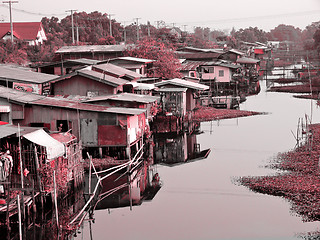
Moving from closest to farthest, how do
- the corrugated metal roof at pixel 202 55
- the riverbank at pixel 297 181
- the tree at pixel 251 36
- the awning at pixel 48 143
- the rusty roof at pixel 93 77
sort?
1. the awning at pixel 48 143
2. the riverbank at pixel 297 181
3. the rusty roof at pixel 93 77
4. the corrugated metal roof at pixel 202 55
5. the tree at pixel 251 36

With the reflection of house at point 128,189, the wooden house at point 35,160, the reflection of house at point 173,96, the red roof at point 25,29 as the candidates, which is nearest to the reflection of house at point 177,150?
the reflection of house at point 173,96

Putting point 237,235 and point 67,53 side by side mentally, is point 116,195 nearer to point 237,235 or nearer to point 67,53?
point 237,235

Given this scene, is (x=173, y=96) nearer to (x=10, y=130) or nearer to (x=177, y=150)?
(x=177, y=150)

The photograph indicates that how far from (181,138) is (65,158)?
1514 cm

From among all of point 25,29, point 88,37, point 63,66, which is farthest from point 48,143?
point 88,37

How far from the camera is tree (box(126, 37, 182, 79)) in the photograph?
44406 millimetres

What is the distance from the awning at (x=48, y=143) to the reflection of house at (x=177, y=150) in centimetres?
946

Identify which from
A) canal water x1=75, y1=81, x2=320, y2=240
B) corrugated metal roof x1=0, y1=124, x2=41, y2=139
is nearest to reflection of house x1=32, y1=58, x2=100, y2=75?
canal water x1=75, y1=81, x2=320, y2=240

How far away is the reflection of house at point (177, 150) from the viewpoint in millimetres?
26470

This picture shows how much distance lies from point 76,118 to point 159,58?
914 inches

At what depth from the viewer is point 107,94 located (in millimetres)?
29219

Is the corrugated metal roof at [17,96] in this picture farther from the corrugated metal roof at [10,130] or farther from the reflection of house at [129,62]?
the reflection of house at [129,62]

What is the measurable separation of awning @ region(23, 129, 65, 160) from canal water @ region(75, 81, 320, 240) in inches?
98.6

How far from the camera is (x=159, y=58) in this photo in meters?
44.9
